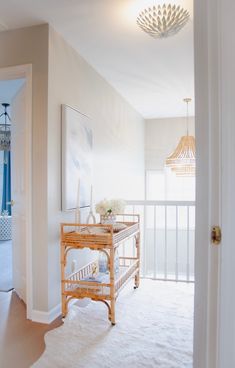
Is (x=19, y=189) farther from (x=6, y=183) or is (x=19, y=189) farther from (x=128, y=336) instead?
(x=6, y=183)

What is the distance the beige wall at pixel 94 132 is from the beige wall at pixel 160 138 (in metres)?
0.41

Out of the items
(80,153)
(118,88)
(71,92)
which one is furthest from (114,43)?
(118,88)

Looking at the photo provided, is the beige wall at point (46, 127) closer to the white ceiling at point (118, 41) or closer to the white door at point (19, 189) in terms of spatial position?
the white ceiling at point (118, 41)

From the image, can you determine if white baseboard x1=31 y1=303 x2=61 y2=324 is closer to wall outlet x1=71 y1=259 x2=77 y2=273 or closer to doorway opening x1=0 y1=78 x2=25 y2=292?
wall outlet x1=71 y1=259 x2=77 y2=273

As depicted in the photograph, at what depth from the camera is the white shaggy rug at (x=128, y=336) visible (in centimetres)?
188

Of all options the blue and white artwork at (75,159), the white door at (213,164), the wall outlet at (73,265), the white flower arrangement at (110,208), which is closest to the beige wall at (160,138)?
the blue and white artwork at (75,159)

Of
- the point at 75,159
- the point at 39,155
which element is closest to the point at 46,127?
the point at 39,155

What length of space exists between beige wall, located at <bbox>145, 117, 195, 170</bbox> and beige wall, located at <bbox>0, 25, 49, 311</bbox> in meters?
4.01

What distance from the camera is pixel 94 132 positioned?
342 cm

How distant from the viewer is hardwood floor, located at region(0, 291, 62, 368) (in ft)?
6.30

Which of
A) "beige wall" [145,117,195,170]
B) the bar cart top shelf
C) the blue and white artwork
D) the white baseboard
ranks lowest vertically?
the white baseboard

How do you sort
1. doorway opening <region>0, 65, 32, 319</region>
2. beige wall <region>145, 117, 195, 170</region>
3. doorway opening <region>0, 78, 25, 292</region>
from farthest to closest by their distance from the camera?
1. beige wall <region>145, 117, 195, 170</region>
2. doorway opening <region>0, 78, 25, 292</region>
3. doorway opening <region>0, 65, 32, 319</region>

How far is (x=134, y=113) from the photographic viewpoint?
5.31m

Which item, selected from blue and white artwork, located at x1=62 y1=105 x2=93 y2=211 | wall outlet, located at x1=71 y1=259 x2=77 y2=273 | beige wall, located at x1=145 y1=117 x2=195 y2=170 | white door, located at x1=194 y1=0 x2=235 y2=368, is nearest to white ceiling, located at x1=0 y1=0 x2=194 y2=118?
blue and white artwork, located at x1=62 y1=105 x2=93 y2=211
